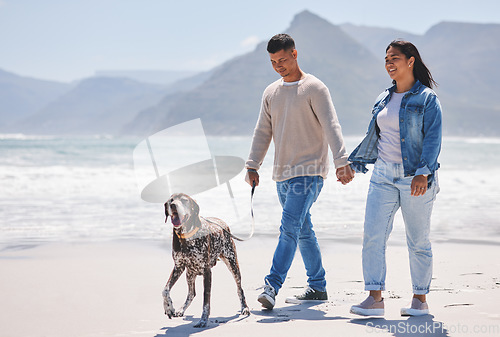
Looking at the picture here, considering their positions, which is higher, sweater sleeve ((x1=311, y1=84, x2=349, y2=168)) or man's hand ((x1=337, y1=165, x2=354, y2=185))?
sweater sleeve ((x1=311, y1=84, x2=349, y2=168))

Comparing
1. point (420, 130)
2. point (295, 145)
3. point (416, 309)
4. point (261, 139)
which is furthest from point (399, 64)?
point (416, 309)

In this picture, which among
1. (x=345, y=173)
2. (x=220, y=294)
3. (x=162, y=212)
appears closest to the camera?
(x=345, y=173)

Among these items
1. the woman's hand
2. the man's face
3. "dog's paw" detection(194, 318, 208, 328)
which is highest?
the man's face

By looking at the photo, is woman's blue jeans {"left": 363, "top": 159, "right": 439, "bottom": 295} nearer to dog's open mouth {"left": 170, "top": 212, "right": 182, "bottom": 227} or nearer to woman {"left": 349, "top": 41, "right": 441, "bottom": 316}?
woman {"left": 349, "top": 41, "right": 441, "bottom": 316}

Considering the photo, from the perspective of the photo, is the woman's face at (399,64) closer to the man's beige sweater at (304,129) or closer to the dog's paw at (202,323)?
the man's beige sweater at (304,129)

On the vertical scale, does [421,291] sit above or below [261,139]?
below

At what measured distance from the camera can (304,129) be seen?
4172 mm

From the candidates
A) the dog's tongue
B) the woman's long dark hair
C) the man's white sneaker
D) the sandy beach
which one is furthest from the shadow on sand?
the woman's long dark hair

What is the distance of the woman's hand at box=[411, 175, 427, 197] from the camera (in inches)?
138

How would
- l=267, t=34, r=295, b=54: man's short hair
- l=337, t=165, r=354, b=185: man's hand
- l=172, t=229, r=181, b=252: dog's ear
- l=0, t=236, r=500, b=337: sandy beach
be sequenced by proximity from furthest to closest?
l=267, t=34, r=295, b=54: man's short hair → l=337, t=165, r=354, b=185: man's hand → l=0, t=236, r=500, b=337: sandy beach → l=172, t=229, r=181, b=252: dog's ear

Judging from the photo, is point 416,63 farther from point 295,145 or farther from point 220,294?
point 220,294

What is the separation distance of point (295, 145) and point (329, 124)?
12.1 inches

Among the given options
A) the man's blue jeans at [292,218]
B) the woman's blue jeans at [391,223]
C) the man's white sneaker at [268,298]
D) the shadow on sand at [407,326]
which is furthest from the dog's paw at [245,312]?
the woman's blue jeans at [391,223]

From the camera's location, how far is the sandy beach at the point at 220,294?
3.55m
